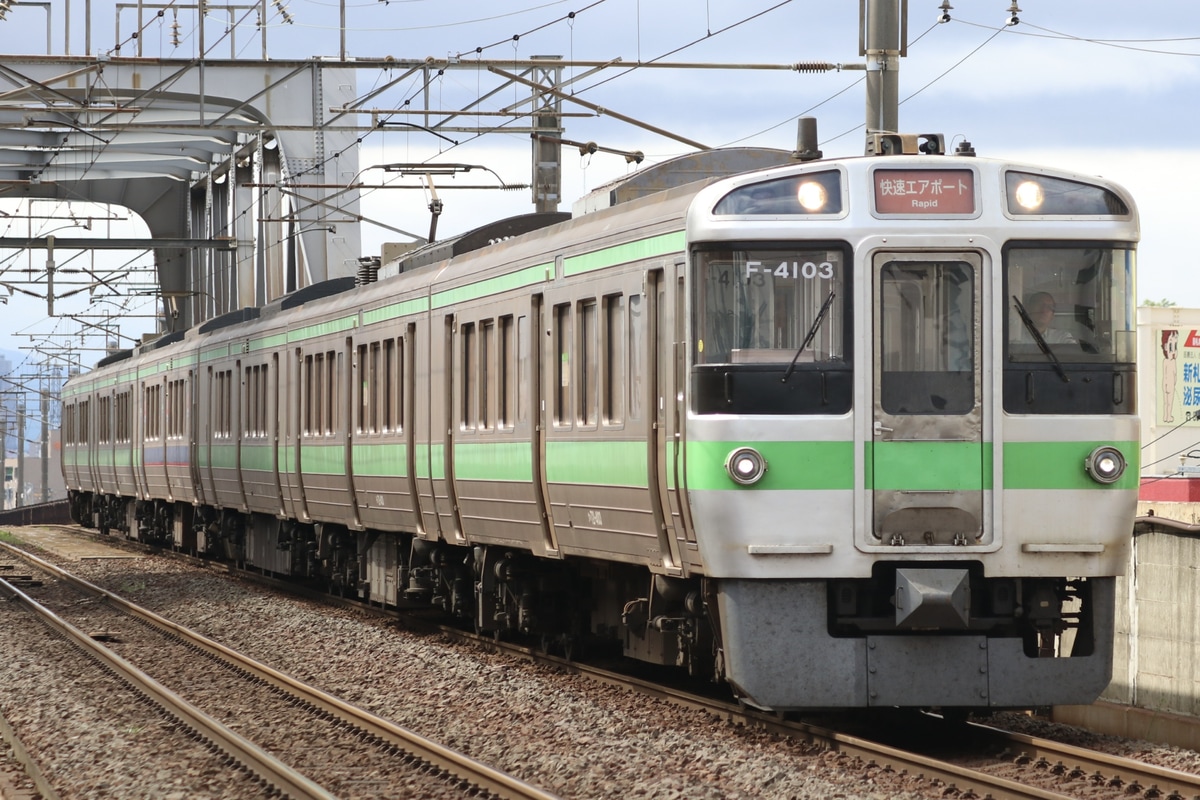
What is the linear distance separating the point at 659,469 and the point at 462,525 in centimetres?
420

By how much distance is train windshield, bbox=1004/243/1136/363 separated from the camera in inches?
364

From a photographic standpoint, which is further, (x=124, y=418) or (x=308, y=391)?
(x=124, y=418)

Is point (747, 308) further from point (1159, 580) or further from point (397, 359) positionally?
point (397, 359)

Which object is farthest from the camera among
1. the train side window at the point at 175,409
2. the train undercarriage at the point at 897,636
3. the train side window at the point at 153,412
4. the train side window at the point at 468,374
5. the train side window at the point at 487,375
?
the train side window at the point at 153,412

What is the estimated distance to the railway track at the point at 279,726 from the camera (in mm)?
8711

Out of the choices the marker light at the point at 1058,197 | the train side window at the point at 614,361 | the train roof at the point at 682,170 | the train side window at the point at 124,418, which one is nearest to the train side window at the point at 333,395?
the train roof at the point at 682,170

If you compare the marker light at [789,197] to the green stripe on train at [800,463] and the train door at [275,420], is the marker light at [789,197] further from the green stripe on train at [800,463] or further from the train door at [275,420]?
the train door at [275,420]

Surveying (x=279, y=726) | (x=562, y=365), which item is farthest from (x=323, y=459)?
(x=279, y=726)

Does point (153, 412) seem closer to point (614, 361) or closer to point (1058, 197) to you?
point (614, 361)

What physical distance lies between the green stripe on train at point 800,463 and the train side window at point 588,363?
1.97 metres

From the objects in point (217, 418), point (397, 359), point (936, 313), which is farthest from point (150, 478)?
point (936, 313)

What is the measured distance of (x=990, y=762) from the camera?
8.80 metres

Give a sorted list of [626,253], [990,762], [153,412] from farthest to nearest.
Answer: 1. [153,412]
2. [626,253]
3. [990,762]

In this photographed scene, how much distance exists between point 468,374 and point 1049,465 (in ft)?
18.1
